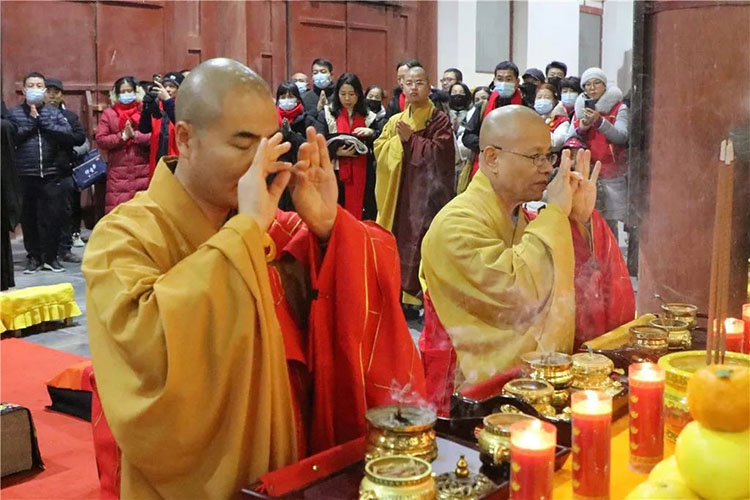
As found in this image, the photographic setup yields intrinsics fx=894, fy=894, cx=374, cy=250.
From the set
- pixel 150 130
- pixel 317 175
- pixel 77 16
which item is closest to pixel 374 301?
pixel 317 175

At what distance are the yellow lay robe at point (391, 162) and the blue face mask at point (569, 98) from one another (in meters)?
1.09

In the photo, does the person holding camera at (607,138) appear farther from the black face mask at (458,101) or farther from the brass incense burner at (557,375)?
the black face mask at (458,101)

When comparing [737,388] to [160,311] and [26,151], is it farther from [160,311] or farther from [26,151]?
[26,151]

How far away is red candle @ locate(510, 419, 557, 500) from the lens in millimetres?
1320

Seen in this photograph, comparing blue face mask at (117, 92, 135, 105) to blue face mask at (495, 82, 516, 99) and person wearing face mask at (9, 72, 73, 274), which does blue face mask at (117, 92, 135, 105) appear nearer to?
person wearing face mask at (9, 72, 73, 274)

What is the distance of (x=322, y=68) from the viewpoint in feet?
23.7

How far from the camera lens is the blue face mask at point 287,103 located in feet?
20.8

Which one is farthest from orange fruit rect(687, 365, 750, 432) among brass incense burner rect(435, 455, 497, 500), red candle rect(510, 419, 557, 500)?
brass incense burner rect(435, 455, 497, 500)

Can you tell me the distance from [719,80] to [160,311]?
76.1 inches

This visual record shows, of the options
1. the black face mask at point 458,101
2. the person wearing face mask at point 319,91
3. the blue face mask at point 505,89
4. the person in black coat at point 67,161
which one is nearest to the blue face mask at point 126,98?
the person in black coat at point 67,161

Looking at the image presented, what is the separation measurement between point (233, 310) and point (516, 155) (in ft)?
3.99

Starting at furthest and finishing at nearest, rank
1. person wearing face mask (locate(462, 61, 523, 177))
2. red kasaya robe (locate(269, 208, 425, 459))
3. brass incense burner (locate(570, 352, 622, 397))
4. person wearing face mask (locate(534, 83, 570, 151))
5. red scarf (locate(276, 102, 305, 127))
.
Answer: red scarf (locate(276, 102, 305, 127)) → person wearing face mask (locate(462, 61, 523, 177)) → person wearing face mask (locate(534, 83, 570, 151)) → brass incense burner (locate(570, 352, 622, 397)) → red kasaya robe (locate(269, 208, 425, 459))

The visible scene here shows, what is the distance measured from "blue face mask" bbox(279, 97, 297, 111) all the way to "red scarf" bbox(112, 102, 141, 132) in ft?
4.66

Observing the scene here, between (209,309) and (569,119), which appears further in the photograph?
(569,119)
